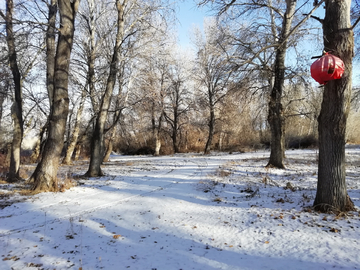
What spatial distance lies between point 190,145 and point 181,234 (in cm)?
3092

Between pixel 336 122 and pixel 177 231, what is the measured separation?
12.7 ft

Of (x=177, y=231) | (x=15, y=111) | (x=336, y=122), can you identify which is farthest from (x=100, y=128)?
(x=336, y=122)

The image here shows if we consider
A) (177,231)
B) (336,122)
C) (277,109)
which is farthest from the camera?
(277,109)

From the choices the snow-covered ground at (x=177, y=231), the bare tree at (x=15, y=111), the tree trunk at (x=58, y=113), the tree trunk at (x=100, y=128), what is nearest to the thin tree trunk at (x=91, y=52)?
the tree trunk at (x=100, y=128)

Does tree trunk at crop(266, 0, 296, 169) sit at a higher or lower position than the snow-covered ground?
higher

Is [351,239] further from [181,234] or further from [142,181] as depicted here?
[142,181]

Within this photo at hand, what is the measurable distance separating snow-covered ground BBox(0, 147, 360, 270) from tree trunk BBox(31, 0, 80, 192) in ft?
2.25

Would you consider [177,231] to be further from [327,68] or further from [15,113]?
[15,113]

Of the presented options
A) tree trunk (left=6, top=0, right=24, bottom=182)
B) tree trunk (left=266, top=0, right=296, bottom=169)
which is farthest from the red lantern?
tree trunk (left=6, top=0, right=24, bottom=182)

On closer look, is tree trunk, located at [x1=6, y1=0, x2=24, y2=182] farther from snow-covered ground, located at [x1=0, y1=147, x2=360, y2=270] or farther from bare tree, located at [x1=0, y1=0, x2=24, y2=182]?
snow-covered ground, located at [x1=0, y1=147, x2=360, y2=270]

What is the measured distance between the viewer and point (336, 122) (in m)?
4.76

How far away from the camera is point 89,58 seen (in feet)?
48.4

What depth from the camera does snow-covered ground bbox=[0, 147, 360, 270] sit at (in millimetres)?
3217

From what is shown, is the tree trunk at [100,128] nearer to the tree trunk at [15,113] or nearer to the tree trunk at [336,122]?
the tree trunk at [15,113]
